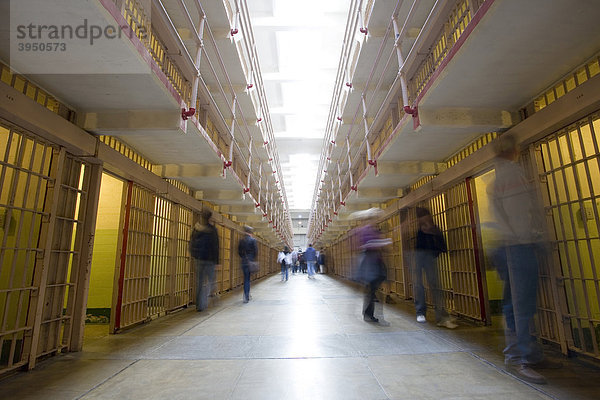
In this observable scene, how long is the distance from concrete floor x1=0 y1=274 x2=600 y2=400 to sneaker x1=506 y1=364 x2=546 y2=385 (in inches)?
2.0

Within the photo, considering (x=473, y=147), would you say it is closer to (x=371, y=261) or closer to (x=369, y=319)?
(x=371, y=261)

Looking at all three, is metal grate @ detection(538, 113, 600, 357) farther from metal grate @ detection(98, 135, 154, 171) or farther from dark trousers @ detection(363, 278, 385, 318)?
metal grate @ detection(98, 135, 154, 171)

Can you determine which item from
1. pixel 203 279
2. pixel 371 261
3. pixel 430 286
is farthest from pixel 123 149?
pixel 430 286

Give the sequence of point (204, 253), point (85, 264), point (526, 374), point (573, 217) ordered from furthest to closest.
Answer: point (204, 253) → point (85, 264) → point (573, 217) → point (526, 374)

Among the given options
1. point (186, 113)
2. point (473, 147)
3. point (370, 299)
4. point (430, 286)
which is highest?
point (186, 113)

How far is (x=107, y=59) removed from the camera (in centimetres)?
269

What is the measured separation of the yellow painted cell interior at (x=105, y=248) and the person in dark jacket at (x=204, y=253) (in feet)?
4.71

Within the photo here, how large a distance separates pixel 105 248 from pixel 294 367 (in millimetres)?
4796

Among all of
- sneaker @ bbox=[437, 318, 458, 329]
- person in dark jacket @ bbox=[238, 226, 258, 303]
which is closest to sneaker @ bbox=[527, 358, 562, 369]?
sneaker @ bbox=[437, 318, 458, 329]

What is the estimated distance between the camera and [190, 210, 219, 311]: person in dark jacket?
19.8 feet

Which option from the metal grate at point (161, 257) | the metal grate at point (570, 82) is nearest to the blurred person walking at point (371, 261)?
the metal grate at point (570, 82)

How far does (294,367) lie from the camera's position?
2895 mm

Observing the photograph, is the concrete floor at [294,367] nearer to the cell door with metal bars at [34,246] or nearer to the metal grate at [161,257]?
the cell door with metal bars at [34,246]

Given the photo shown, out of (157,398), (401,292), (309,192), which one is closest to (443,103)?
(157,398)
